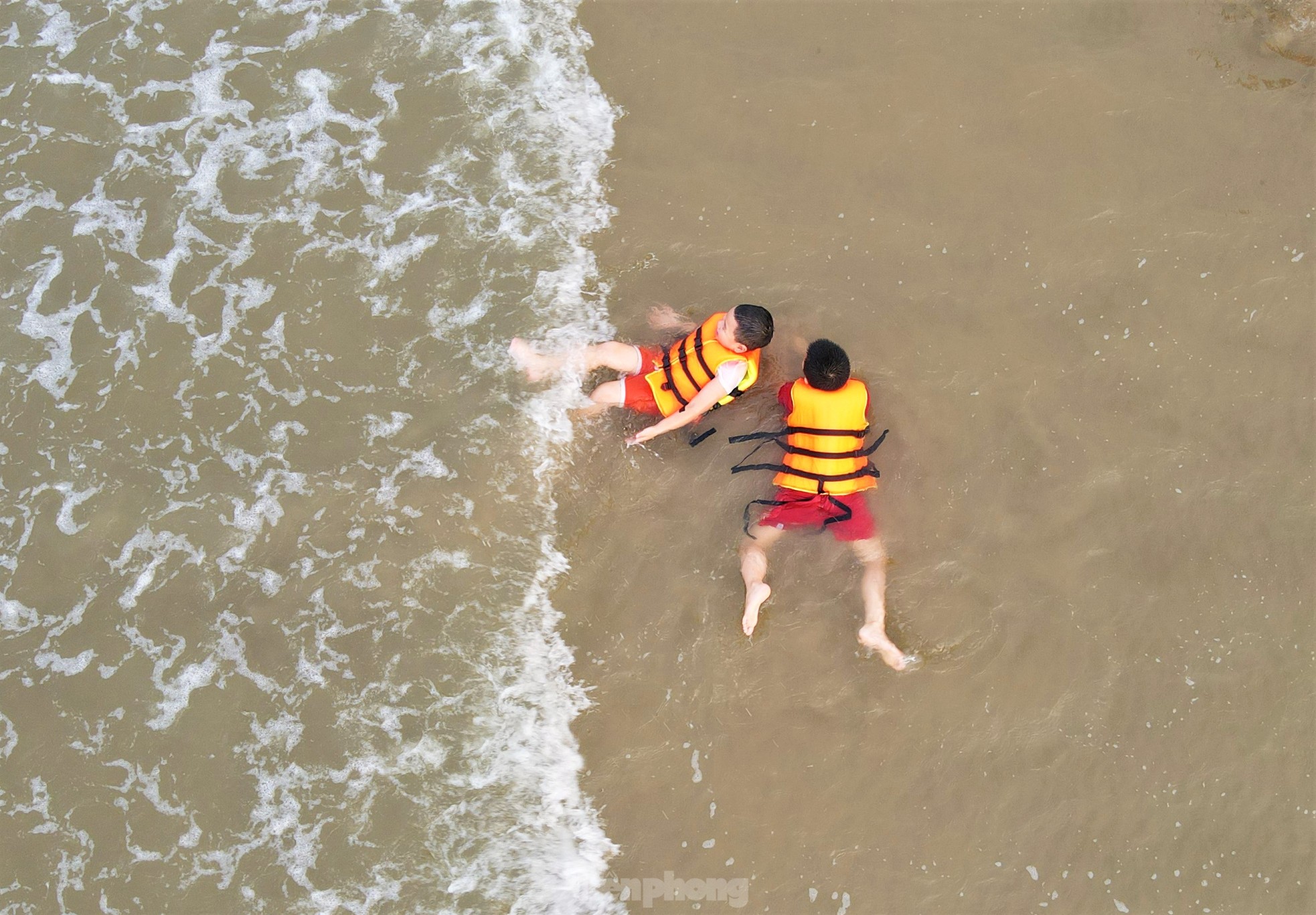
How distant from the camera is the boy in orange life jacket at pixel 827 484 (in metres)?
4.75

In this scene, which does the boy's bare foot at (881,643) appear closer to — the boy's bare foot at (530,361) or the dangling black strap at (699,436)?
the dangling black strap at (699,436)

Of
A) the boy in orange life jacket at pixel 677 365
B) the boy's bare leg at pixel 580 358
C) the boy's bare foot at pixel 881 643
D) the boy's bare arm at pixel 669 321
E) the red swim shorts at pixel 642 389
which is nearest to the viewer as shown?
the boy in orange life jacket at pixel 677 365

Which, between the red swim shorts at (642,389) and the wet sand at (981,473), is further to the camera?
the red swim shorts at (642,389)

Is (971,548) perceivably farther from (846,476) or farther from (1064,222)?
(1064,222)

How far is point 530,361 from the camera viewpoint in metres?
5.38

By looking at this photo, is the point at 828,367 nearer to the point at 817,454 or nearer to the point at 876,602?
the point at 817,454

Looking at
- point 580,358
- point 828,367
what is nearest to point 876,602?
point 828,367

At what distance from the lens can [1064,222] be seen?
5.61m

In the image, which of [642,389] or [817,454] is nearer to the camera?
[817,454]

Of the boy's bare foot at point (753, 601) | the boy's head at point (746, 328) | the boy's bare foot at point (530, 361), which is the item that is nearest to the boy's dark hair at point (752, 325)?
the boy's head at point (746, 328)

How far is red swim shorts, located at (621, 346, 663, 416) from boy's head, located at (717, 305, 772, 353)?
0.59 m

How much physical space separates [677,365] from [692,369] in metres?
0.11

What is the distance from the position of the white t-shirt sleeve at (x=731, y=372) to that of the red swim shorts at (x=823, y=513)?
0.80m

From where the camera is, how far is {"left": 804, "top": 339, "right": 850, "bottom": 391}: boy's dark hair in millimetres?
4684
